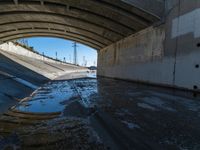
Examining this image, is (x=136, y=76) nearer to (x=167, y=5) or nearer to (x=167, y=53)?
(x=167, y=53)

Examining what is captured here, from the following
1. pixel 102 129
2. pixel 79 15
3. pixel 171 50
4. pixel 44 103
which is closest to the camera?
pixel 102 129

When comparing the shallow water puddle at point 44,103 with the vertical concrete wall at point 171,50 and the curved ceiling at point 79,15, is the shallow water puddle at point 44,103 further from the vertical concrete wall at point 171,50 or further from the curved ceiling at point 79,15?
the curved ceiling at point 79,15

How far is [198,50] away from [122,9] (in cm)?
761

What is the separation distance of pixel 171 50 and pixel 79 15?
33.5 feet

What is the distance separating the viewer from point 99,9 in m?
19.0

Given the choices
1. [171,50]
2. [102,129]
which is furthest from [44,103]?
[171,50]

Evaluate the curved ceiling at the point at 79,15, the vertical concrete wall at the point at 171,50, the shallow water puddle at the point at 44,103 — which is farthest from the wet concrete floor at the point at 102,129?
the curved ceiling at the point at 79,15

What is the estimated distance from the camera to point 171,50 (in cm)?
1510

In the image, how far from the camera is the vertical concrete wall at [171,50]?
1271 cm

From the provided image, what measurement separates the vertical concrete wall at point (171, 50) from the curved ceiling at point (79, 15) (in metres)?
1.30

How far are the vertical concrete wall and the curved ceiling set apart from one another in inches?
51.3

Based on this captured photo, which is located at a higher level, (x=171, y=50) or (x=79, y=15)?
(x=79, y=15)

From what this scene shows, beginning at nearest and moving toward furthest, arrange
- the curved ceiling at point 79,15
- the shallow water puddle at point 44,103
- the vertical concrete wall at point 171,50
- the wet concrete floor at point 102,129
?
1. the wet concrete floor at point 102,129
2. the shallow water puddle at point 44,103
3. the vertical concrete wall at point 171,50
4. the curved ceiling at point 79,15

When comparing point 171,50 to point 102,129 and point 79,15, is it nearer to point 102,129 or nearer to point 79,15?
point 79,15
